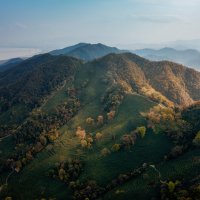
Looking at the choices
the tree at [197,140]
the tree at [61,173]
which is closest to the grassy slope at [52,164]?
the tree at [61,173]

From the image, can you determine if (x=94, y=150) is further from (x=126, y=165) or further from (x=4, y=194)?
(x=4, y=194)

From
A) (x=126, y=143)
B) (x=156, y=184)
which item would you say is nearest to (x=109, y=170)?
(x=126, y=143)

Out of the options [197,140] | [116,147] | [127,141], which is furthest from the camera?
[127,141]

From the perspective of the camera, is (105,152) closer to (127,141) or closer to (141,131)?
(127,141)

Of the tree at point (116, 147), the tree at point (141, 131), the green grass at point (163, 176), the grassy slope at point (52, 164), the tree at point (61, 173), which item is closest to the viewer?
the green grass at point (163, 176)

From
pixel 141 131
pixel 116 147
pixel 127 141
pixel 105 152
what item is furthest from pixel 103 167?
pixel 141 131

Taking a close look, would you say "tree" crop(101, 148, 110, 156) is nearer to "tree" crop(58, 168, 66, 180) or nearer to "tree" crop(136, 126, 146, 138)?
"tree" crop(136, 126, 146, 138)

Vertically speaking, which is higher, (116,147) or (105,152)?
(116,147)

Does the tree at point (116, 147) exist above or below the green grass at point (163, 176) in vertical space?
above

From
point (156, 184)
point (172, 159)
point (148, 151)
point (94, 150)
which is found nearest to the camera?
point (156, 184)

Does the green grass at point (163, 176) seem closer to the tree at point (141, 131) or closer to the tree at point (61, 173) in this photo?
the tree at point (141, 131)

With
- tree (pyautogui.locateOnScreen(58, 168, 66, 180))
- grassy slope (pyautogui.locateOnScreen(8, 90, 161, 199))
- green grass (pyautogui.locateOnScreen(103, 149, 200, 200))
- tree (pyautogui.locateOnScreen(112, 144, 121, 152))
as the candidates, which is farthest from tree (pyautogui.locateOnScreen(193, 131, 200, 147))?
tree (pyautogui.locateOnScreen(58, 168, 66, 180))
